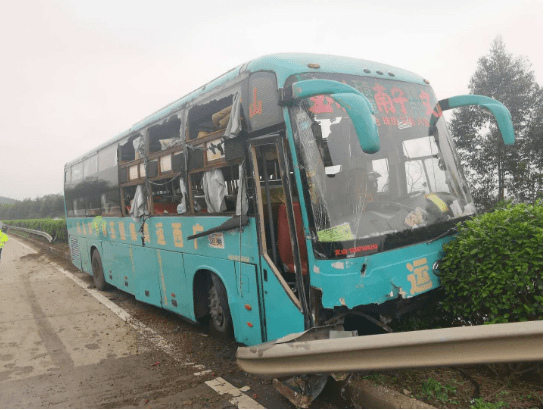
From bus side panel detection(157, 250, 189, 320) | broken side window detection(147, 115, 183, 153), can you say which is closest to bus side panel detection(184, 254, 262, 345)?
bus side panel detection(157, 250, 189, 320)

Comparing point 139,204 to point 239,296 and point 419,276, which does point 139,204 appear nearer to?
point 239,296

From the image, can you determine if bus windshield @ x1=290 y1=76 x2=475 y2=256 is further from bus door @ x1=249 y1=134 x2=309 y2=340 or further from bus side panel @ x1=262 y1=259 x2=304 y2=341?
bus side panel @ x1=262 y1=259 x2=304 y2=341

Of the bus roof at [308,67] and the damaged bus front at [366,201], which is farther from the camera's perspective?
the bus roof at [308,67]

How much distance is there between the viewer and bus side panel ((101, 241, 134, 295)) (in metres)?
8.23

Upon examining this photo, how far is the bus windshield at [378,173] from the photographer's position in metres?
3.75

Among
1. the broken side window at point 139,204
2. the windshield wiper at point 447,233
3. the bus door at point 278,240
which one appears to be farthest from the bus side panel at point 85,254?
the windshield wiper at point 447,233

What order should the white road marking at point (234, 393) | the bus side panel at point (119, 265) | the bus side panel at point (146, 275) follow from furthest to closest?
the bus side panel at point (119, 265)
the bus side panel at point (146, 275)
the white road marking at point (234, 393)

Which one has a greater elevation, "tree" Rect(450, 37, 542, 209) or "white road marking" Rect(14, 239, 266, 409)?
"tree" Rect(450, 37, 542, 209)

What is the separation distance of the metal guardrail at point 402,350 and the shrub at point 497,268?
4.73ft

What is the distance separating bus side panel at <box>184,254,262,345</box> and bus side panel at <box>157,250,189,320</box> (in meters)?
0.78

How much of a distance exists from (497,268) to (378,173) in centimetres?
131

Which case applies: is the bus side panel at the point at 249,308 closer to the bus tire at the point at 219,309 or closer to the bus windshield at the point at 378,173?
the bus tire at the point at 219,309

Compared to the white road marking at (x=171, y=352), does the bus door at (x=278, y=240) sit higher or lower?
higher

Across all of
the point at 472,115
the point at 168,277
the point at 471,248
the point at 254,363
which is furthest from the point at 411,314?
the point at 472,115
